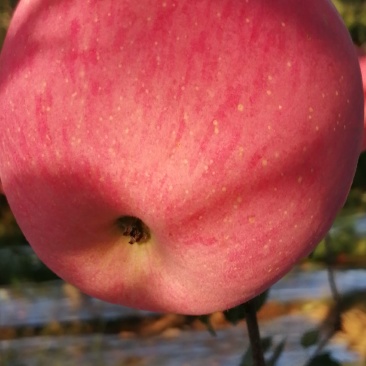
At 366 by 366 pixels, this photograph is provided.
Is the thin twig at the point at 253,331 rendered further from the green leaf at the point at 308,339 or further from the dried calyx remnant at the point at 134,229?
the green leaf at the point at 308,339

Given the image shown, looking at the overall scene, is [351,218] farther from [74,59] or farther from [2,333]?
[74,59]

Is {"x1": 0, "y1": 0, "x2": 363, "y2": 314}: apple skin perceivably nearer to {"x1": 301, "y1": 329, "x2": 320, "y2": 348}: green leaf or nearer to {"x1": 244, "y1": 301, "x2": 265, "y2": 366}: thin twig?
{"x1": 244, "y1": 301, "x2": 265, "y2": 366}: thin twig

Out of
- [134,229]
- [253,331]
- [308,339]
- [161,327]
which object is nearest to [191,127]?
[134,229]

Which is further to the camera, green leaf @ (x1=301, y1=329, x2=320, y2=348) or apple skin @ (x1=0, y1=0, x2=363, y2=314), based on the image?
green leaf @ (x1=301, y1=329, x2=320, y2=348)

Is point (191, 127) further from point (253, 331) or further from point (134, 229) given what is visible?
point (253, 331)

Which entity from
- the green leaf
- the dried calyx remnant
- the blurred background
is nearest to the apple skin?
the dried calyx remnant

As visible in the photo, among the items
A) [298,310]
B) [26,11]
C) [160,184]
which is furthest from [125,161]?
[298,310]
